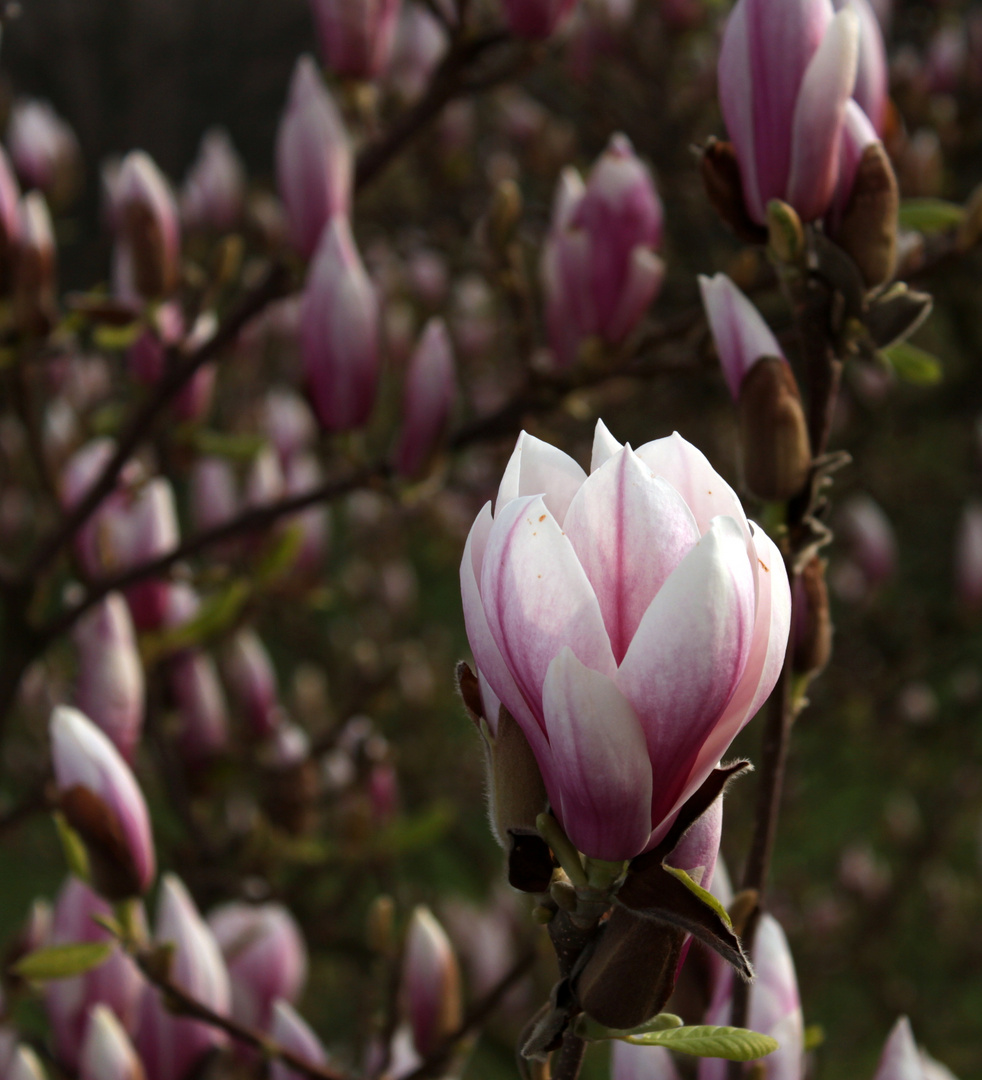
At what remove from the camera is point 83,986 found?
87 centimetres

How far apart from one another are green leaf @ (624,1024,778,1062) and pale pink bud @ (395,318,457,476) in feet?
2.31

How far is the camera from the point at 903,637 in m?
2.18

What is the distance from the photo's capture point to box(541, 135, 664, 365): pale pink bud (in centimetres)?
101

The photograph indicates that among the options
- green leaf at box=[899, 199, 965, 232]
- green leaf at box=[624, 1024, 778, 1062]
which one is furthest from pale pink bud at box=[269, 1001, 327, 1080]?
green leaf at box=[899, 199, 965, 232]

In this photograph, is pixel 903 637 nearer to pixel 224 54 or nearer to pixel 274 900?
pixel 274 900

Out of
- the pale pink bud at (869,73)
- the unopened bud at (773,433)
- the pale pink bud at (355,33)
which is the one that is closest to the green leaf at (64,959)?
the unopened bud at (773,433)

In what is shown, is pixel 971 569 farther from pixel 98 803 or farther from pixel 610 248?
pixel 98 803

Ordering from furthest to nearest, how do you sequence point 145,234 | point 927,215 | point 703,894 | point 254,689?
point 254,689 → point 145,234 → point 927,215 → point 703,894

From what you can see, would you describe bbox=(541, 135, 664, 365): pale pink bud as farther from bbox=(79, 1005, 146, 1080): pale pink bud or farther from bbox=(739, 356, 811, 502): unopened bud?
bbox=(79, 1005, 146, 1080): pale pink bud

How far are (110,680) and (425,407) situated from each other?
0.39 m

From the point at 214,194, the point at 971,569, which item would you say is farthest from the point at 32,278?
the point at 971,569

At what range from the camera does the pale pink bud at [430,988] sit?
0.89 m

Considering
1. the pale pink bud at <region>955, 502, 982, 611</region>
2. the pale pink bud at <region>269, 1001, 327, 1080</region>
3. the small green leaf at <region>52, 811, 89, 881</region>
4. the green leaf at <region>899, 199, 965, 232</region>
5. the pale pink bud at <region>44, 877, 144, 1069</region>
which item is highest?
the green leaf at <region>899, 199, 965, 232</region>

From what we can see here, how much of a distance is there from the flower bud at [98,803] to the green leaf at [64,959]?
0.05m
